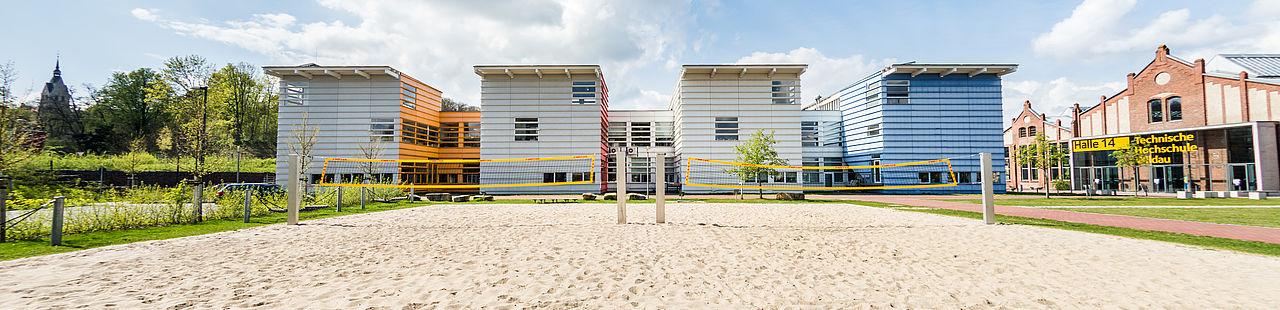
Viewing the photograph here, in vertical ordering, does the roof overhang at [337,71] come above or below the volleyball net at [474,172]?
above

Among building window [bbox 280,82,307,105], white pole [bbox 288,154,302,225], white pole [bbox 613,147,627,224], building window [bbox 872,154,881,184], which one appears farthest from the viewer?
building window [bbox 872,154,881,184]

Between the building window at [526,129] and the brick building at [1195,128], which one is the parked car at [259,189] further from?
the brick building at [1195,128]

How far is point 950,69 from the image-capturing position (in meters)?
27.9

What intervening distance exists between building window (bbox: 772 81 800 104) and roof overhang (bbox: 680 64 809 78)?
68 centimetres

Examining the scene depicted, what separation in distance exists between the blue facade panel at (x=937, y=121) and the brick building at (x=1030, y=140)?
10606 millimetres

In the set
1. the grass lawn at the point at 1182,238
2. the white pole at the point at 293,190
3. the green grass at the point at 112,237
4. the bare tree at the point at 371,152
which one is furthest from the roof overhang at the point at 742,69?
the green grass at the point at 112,237

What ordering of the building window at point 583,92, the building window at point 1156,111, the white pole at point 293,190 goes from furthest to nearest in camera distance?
the building window at point 1156,111, the building window at point 583,92, the white pole at point 293,190

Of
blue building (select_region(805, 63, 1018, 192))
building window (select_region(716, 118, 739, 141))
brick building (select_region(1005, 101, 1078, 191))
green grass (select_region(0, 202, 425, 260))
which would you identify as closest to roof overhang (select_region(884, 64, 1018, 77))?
blue building (select_region(805, 63, 1018, 192))

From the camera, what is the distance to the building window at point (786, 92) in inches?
1107

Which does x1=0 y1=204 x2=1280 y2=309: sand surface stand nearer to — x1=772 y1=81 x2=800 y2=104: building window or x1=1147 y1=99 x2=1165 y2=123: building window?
x1=772 y1=81 x2=800 y2=104: building window

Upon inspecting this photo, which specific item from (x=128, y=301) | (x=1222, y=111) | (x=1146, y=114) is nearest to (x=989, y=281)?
(x=128, y=301)

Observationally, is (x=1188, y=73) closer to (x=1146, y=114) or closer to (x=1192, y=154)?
(x=1146, y=114)

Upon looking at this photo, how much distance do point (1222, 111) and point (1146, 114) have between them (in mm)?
3862

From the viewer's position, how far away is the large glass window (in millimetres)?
29859
